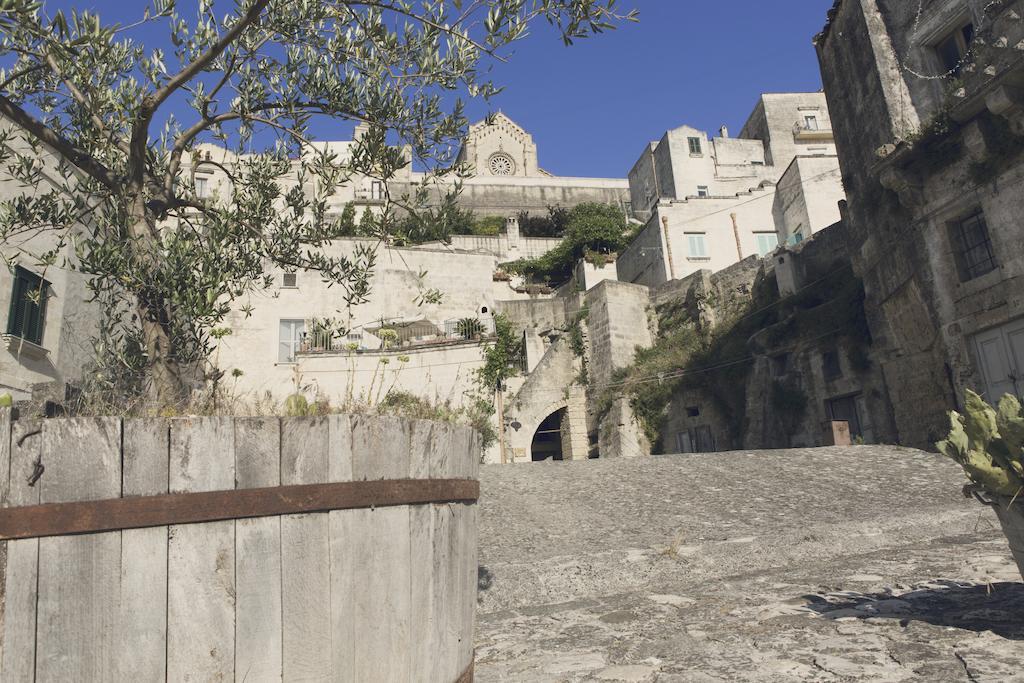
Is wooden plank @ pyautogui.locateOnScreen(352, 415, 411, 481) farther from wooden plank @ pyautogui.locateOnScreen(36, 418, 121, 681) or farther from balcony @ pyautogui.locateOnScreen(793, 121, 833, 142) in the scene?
balcony @ pyautogui.locateOnScreen(793, 121, 833, 142)

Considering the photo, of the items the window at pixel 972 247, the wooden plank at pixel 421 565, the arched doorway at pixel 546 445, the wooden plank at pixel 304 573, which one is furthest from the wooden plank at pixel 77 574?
the arched doorway at pixel 546 445

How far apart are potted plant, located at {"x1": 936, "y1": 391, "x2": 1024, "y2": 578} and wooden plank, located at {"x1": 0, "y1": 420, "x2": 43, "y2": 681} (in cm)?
402

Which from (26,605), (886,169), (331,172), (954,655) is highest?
(886,169)

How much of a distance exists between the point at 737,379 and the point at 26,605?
22.1 metres

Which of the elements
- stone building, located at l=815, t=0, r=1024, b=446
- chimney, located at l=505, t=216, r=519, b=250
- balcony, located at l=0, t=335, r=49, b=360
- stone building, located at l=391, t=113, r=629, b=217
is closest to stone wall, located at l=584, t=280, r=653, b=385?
stone building, located at l=815, t=0, r=1024, b=446

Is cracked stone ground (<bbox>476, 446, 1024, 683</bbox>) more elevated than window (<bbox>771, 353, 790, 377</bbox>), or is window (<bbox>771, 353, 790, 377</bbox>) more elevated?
window (<bbox>771, 353, 790, 377</bbox>)

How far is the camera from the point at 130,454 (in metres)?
2.34

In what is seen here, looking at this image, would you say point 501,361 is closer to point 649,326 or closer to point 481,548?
point 649,326

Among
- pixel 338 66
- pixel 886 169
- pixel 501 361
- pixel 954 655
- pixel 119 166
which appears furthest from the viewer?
pixel 501 361

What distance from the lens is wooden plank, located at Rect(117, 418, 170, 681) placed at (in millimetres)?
2236

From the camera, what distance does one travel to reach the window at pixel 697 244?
3000 cm

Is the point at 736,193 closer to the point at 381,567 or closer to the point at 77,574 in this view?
the point at 381,567

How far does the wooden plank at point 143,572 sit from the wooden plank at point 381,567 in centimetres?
66

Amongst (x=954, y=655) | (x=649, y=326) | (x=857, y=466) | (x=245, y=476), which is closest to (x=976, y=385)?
(x=857, y=466)
